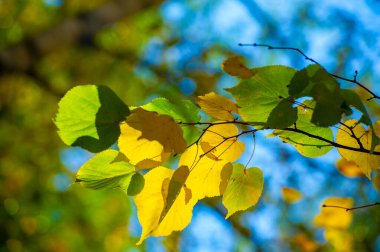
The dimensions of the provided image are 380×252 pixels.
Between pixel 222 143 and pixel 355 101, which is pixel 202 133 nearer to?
pixel 222 143

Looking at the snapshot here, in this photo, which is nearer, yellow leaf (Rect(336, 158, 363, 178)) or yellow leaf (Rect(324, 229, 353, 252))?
yellow leaf (Rect(336, 158, 363, 178))

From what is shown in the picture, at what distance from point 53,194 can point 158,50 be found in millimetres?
1833

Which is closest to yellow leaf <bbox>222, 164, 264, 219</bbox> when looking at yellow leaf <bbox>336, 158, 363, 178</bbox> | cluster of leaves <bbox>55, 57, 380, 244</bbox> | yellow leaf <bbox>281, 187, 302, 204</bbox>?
cluster of leaves <bbox>55, 57, 380, 244</bbox>

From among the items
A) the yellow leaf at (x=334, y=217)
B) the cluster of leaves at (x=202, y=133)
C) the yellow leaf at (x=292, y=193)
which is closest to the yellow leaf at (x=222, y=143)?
the cluster of leaves at (x=202, y=133)

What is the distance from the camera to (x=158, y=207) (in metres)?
0.47

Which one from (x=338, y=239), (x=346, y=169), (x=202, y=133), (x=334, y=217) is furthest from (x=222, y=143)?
(x=338, y=239)

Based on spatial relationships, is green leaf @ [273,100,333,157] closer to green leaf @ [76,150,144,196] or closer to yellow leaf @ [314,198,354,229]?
green leaf @ [76,150,144,196]

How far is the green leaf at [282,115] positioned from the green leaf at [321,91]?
0.03 metres

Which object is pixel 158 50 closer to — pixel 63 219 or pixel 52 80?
pixel 52 80

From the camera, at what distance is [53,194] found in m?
3.53

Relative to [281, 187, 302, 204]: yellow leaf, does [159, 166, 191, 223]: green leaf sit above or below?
above

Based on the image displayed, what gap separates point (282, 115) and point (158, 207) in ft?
0.60

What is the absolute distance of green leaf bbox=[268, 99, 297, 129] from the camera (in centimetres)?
39

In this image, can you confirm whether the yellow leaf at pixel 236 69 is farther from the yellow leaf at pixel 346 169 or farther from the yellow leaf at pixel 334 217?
the yellow leaf at pixel 334 217
